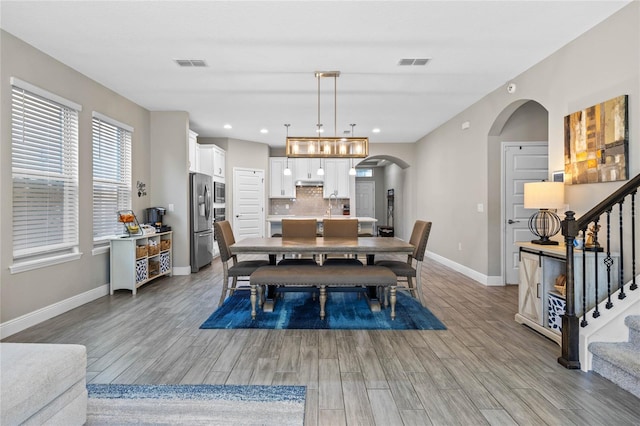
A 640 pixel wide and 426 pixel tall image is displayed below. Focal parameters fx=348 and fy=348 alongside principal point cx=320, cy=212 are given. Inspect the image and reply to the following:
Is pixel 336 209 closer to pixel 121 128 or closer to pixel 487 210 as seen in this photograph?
pixel 487 210

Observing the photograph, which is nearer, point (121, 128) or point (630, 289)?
point (630, 289)

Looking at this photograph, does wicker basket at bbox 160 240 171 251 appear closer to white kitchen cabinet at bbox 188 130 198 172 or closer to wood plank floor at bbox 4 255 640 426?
white kitchen cabinet at bbox 188 130 198 172

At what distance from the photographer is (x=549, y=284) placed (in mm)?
3072

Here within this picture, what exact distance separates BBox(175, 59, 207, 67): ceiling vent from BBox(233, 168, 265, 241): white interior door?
4.22m

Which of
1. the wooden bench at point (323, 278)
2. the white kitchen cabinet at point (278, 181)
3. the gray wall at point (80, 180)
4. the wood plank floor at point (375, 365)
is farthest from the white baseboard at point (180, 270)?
the white kitchen cabinet at point (278, 181)

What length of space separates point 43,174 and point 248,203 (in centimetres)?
490

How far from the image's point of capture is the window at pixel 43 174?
322cm

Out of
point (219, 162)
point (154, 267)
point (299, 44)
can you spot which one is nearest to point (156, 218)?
point (154, 267)

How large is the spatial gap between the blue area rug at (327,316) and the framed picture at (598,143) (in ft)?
6.18

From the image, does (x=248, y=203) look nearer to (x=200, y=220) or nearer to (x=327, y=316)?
(x=200, y=220)

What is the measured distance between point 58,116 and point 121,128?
1.21 metres

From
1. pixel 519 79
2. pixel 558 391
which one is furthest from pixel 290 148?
pixel 558 391

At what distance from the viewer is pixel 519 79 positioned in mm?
4152

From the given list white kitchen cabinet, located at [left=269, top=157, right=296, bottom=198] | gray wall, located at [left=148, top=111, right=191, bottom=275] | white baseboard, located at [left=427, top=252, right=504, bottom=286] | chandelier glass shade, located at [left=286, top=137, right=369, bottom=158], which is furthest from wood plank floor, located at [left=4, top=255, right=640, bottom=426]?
white kitchen cabinet, located at [left=269, top=157, right=296, bottom=198]
